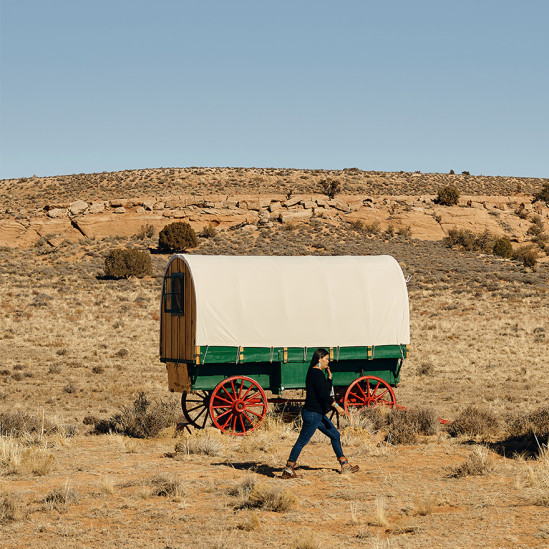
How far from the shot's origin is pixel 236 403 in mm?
12992

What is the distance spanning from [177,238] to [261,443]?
1757 inches

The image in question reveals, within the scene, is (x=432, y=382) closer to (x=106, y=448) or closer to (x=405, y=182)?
(x=106, y=448)

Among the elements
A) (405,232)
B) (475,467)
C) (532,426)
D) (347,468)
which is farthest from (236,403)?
(405,232)

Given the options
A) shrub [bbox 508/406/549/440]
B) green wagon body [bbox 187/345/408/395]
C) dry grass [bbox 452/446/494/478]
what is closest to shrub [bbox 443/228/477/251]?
green wagon body [bbox 187/345/408/395]

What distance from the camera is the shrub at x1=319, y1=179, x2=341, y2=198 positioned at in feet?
237

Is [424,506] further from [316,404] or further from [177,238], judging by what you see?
[177,238]

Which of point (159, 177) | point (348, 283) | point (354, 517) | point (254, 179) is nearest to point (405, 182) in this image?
point (254, 179)

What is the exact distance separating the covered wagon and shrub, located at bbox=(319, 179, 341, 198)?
2303 inches

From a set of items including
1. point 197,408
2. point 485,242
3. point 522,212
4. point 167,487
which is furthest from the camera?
point 522,212

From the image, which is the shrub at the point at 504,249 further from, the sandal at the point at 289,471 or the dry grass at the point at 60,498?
the dry grass at the point at 60,498

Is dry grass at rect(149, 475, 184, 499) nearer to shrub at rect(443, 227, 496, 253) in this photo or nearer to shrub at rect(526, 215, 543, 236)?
shrub at rect(443, 227, 496, 253)

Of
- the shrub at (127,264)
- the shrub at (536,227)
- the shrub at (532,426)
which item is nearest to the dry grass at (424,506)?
the shrub at (532,426)

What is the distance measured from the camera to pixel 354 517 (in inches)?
305

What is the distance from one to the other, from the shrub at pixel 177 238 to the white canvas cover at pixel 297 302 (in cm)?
4212
